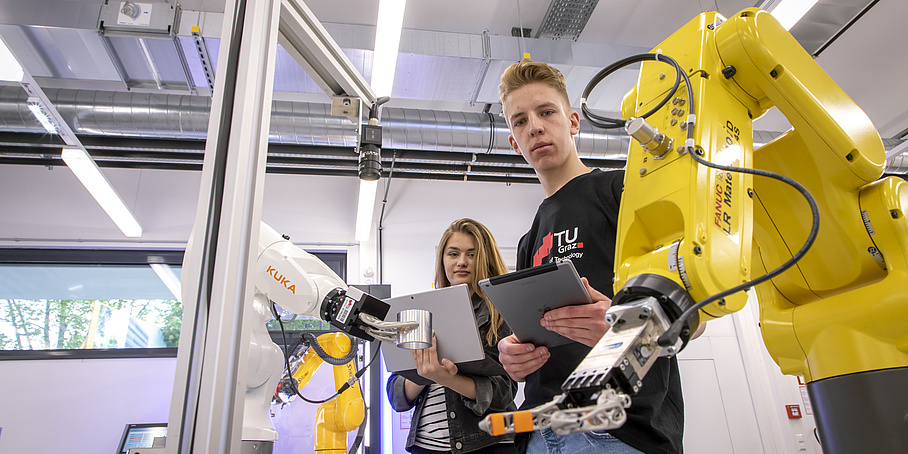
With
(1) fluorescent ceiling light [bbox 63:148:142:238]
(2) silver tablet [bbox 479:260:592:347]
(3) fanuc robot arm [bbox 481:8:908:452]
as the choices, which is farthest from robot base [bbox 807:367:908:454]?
(1) fluorescent ceiling light [bbox 63:148:142:238]

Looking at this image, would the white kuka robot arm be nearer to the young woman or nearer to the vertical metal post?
the vertical metal post

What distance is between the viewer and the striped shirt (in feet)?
5.82

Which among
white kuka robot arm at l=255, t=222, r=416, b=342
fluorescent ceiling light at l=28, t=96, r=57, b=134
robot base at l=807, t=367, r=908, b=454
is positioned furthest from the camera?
fluorescent ceiling light at l=28, t=96, r=57, b=134

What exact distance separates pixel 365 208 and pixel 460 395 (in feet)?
8.01

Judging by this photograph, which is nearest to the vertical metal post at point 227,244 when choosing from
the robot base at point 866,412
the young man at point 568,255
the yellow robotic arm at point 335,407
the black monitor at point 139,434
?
the young man at point 568,255

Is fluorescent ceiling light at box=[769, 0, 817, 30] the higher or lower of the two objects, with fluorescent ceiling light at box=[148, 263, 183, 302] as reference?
higher

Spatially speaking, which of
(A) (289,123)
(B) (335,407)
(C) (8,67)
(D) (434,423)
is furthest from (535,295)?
(A) (289,123)

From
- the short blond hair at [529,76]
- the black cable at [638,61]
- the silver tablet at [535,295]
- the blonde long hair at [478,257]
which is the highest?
the short blond hair at [529,76]

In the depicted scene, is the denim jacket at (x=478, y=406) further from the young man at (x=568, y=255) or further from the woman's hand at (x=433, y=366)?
the young man at (x=568, y=255)

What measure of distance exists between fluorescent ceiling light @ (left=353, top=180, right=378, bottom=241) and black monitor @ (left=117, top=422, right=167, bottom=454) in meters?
2.18

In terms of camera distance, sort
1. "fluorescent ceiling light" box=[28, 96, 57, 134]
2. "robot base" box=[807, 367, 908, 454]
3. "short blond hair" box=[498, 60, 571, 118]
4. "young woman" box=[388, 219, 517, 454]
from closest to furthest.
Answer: "robot base" box=[807, 367, 908, 454], "short blond hair" box=[498, 60, 571, 118], "young woman" box=[388, 219, 517, 454], "fluorescent ceiling light" box=[28, 96, 57, 134]

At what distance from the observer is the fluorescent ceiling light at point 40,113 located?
9.88ft

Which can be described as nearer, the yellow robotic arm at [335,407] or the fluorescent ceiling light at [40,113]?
the yellow robotic arm at [335,407]

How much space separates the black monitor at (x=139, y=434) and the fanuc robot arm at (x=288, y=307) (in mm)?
3251
